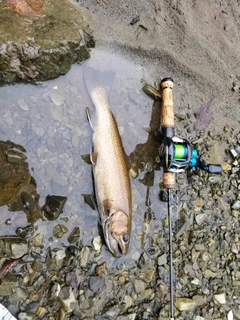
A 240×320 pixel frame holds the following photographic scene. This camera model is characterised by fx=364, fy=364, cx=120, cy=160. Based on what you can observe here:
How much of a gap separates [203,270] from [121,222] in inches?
40.7

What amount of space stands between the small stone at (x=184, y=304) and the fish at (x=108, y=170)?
2.45 ft

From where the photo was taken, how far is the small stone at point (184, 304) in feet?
11.8

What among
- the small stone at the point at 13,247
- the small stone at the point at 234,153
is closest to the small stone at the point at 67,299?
the small stone at the point at 13,247

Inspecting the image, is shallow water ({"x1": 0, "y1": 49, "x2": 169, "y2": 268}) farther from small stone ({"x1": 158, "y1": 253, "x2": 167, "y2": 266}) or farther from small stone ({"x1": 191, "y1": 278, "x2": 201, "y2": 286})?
small stone ({"x1": 191, "y1": 278, "x2": 201, "y2": 286})

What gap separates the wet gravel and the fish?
4.5 inches

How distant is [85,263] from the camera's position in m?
3.46

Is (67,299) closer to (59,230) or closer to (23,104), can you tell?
(59,230)

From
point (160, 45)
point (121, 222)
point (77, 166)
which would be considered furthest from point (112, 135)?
point (160, 45)

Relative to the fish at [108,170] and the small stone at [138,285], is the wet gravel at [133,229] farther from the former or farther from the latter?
the fish at [108,170]

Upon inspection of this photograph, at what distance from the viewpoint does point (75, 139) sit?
3664 mm

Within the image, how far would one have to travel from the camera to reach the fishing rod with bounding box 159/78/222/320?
336cm

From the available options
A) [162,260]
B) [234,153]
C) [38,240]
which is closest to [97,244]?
Result: [38,240]

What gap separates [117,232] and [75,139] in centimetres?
101

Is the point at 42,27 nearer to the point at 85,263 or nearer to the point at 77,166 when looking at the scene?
the point at 77,166
